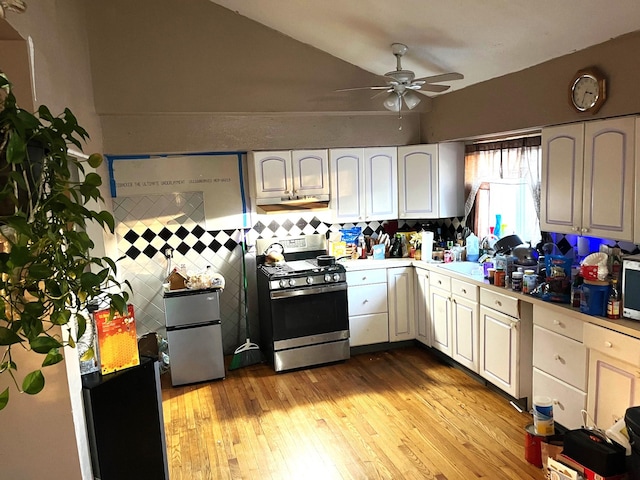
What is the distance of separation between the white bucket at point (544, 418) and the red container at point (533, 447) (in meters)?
0.03

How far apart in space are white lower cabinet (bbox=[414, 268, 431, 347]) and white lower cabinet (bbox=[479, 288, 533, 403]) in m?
0.80

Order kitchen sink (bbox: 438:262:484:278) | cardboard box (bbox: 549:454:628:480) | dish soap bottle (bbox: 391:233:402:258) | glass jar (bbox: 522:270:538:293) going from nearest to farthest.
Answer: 1. cardboard box (bbox: 549:454:628:480)
2. glass jar (bbox: 522:270:538:293)
3. kitchen sink (bbox: 438:262:484:278)
4. dish soap bottle (bbox: 391:233:402:258)

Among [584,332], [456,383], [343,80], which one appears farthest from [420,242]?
[584,332]

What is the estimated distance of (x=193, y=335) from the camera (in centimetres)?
428

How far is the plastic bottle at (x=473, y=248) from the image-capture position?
4.66 metres

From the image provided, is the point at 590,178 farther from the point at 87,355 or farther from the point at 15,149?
the point at 15,149

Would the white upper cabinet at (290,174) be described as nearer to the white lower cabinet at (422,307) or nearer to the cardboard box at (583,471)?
the white lower cabinet at (422,307)

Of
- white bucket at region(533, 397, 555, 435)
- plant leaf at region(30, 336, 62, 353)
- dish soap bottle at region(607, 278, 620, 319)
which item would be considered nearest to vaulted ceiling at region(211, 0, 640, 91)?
dish soap bottle at region(607, 278, 620, 319)

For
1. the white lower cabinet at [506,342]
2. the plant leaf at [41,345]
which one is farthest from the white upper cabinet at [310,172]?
the plant leaf at [41,345]

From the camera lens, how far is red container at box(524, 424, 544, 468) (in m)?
2.98

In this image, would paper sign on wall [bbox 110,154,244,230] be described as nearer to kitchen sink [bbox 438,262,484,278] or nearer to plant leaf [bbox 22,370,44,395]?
kitchen sink [bbox 438,262,484,278]

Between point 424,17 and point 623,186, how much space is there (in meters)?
1.60

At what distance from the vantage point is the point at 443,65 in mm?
4078

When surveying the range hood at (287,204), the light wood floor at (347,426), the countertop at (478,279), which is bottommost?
the light wood floor at (347,426)
